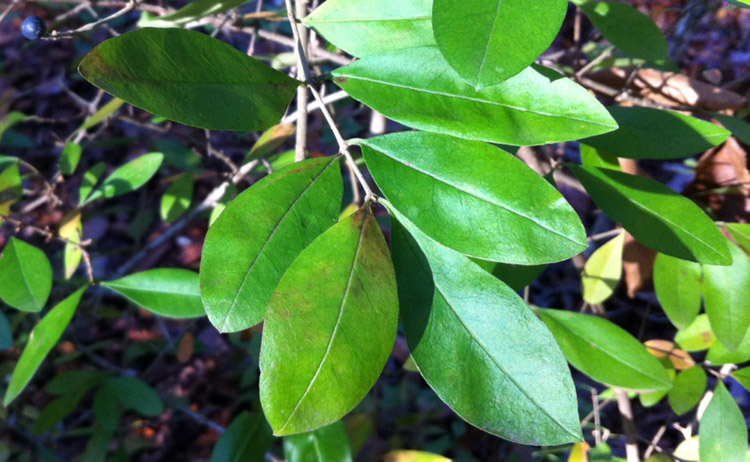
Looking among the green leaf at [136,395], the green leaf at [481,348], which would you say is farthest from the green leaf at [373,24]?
the green leaf at [136,395]

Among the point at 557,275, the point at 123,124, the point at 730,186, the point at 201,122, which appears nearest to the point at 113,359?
the point at 123,124

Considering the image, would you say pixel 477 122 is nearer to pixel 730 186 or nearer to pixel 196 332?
pixel 730 186

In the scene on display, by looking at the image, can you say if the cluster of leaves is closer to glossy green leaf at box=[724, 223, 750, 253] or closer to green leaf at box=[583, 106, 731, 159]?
green leaf at box=[583, 106, 731, 159]

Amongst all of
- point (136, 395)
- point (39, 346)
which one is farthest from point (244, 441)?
point (136, 395)

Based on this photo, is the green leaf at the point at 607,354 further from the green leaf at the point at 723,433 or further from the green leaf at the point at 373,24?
the green leaf at the point at 373,24

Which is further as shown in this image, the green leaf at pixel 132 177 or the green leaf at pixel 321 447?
the green leaf at pixel 132 177

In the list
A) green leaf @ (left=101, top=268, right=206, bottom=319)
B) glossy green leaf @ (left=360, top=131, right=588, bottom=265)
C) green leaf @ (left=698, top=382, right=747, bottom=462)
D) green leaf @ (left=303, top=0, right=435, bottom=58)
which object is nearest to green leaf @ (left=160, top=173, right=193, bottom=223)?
green leaf @ (left=101, top=268, right=206, bottom=319)
